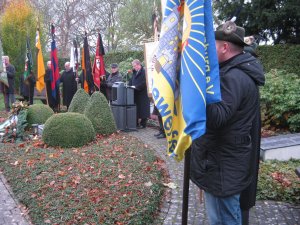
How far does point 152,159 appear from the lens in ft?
20.3

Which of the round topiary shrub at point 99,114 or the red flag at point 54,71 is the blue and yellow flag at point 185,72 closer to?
the round topiary shrub at point 99,114

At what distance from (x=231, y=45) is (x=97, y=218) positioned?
2.54m

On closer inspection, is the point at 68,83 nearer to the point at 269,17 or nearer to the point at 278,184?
the point at 269,17

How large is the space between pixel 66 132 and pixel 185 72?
5.67 meters

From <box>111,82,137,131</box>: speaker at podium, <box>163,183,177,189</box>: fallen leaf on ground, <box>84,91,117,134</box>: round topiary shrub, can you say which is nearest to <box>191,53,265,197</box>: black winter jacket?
<box>163,183,177,189</box>: fallen leaf on ground

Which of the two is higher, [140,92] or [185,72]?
[185,72]

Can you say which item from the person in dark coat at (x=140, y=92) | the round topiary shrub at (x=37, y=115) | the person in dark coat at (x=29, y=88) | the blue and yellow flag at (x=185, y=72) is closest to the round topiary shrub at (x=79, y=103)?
the round topiary shrub at (x=37, y=115)

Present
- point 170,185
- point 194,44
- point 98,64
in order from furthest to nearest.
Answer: point 98,64 → point 170,185 → point 194,44

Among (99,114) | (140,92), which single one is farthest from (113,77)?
(99,114)

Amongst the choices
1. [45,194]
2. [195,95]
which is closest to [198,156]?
[195,95]

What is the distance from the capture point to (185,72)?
6.60 ft

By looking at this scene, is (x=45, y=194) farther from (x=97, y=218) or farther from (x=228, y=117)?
(x=228, y=117)

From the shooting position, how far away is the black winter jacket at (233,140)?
229 centimetres

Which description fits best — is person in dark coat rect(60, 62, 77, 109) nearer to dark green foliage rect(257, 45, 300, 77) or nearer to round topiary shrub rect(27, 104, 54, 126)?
round topiary shrub rect(27, 104, 54, 126)
